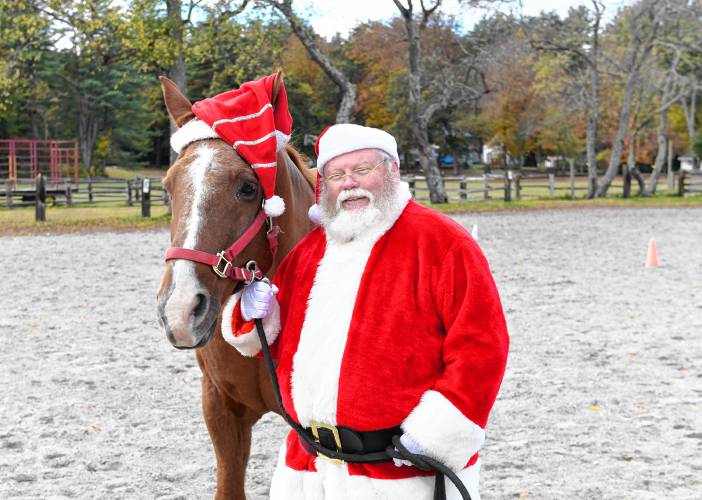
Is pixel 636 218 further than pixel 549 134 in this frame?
No

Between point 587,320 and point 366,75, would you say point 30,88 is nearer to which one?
point 366,75

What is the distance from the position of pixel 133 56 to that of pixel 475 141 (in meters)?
37.3

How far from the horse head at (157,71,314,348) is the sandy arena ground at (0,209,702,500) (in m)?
2.09

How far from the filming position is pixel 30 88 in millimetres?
46562

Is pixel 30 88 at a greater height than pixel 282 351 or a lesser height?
greater

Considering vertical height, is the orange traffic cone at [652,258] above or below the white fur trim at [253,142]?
below

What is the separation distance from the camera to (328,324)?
229cm

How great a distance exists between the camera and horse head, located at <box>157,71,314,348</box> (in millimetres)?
2189

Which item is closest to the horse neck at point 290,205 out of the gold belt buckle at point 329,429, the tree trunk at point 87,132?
the gold belt buckle at point 329,429

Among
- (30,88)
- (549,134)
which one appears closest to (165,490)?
(549,134)

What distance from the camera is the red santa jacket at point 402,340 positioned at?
2094mm

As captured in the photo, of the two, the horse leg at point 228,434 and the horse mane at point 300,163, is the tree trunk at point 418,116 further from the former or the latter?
the horse leg at point 228,434

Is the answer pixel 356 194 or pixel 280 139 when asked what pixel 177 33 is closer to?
pixel 280 139

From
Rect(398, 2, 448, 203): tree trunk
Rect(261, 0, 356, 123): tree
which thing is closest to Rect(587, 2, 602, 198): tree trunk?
Rect(398, 2, 448, 203): tree trunk
